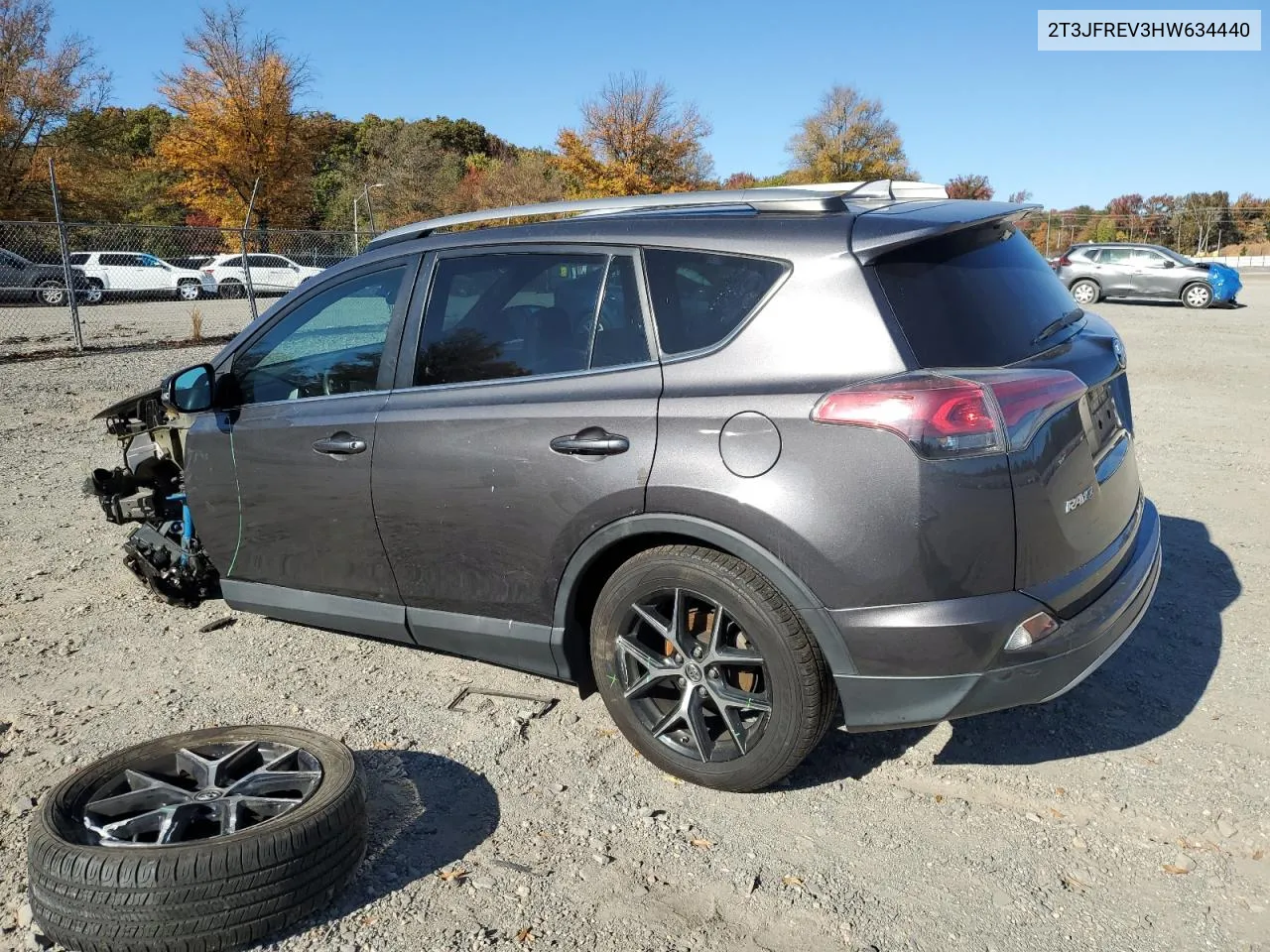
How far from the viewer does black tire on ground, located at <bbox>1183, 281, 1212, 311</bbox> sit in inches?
950

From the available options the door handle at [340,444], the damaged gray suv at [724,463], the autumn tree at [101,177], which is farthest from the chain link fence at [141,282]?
the damaged gray suv at [724,463]

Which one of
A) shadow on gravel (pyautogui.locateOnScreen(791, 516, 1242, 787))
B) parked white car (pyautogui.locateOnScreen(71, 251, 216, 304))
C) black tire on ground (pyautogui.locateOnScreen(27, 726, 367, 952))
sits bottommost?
shadow on gravel (pyautogui.locateOnScreen(791, 516, 1242, 787))

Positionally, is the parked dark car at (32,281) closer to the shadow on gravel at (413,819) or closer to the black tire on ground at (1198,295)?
the shadow on gravel at (413,819)

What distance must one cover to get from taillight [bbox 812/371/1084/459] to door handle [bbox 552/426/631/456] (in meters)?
0.63

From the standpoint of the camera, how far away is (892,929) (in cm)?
249

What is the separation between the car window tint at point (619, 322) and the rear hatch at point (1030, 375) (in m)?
0.72

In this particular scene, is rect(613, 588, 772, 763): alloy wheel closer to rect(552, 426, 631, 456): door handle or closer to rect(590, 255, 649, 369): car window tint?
rect(552, 426, 631, 456): door handle

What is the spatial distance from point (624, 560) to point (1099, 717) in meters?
1.83

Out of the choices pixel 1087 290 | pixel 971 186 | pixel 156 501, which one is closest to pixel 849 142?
pixel 971 186

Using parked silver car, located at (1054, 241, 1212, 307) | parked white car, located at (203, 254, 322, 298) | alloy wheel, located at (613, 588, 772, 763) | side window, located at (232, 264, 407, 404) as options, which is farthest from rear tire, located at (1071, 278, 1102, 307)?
alloy wheel, located at (613, 588, 772, 763)

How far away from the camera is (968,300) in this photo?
9.53 feet

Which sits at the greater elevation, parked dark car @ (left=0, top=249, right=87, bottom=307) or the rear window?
parked dark car @ (left=0, top=249, right=87, bottom=307)

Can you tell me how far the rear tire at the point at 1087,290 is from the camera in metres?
25.4

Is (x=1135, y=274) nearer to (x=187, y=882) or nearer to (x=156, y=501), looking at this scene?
(x=156, y=501)
